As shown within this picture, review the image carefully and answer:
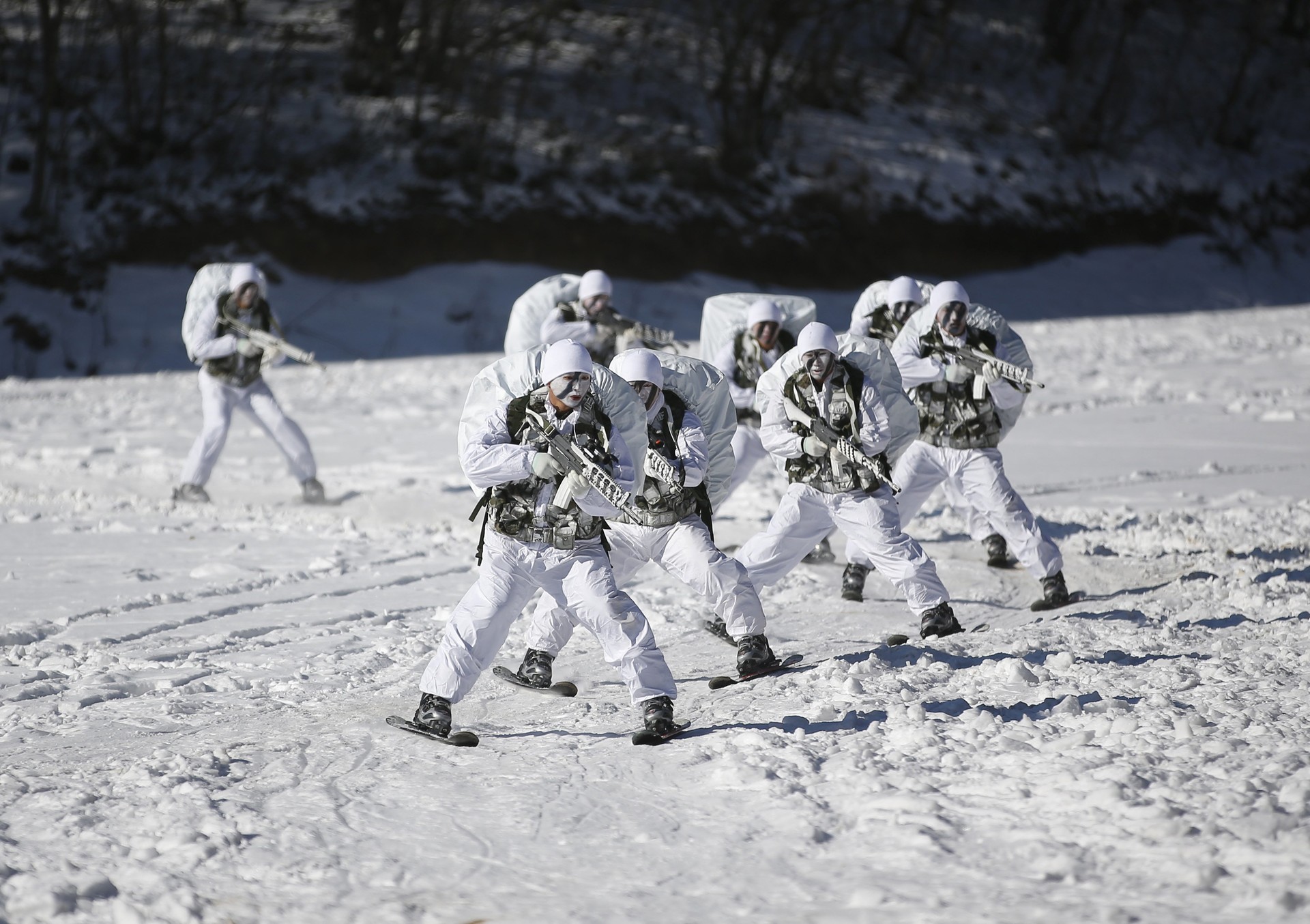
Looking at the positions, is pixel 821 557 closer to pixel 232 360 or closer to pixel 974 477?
pixel 974 477

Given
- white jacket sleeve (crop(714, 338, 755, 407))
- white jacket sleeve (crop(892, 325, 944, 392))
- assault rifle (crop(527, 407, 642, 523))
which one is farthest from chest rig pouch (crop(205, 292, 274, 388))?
assault rifle (crop(527, 407, 642, 523))

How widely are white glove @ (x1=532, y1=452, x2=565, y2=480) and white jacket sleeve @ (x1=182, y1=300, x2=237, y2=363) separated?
619 cm

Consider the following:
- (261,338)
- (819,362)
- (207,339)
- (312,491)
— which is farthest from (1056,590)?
(207,339)

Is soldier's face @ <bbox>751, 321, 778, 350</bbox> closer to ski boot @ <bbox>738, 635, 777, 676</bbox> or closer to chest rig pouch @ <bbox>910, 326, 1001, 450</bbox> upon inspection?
chest rig pouch @ <bbox>910, 326, 1001, 450</bbox>

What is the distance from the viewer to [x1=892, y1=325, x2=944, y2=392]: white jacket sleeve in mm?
8055

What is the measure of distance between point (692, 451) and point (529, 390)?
1091 mm

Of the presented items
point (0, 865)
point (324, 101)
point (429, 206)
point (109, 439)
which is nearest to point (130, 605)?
point (0, 865)

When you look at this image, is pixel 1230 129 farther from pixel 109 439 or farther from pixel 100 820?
pixel 100 820

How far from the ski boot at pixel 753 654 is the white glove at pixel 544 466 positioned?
5.28 feet

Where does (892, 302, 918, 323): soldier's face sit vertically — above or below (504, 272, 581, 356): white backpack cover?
above

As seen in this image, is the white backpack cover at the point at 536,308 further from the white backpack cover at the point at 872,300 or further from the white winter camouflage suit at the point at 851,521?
the white winter camouflage suit at the point at 851,521

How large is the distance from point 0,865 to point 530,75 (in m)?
27.5

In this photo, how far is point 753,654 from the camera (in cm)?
629

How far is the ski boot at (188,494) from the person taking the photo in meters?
10.7
